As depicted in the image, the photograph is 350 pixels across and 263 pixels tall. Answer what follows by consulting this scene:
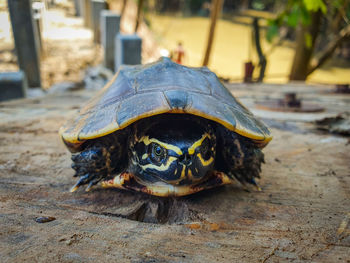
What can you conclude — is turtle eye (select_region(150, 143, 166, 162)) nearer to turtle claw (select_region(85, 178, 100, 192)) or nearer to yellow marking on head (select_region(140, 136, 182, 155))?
yellow marking on head (select_region(140, 136, 182, 155))

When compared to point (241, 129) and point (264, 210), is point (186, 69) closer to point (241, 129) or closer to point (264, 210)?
point (241, 129)

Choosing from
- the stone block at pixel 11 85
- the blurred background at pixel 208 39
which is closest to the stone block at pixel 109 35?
the blurred background at pixel 208 39

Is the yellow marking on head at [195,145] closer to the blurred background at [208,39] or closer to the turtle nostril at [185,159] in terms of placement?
the turtle nostril at [185,159]

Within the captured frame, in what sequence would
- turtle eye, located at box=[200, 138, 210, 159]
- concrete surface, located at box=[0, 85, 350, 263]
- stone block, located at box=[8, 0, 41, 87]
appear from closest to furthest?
concrete surface, located at box=[0, 85, 350, 263] < turtle eye, located at box=[200, 138, 210, 159] < stone block, located at box=[8, 0, 41, 87]

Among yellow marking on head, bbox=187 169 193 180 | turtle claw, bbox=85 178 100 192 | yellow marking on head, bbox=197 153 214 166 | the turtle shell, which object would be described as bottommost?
turtle claw, bbox=85 178 100 192

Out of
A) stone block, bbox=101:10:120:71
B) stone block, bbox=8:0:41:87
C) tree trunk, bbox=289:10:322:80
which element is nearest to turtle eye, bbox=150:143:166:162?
tree trunk, bbox=289:10:322:80

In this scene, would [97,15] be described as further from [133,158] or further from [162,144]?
[162,144]

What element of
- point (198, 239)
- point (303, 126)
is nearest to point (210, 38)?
point (303, 126)
